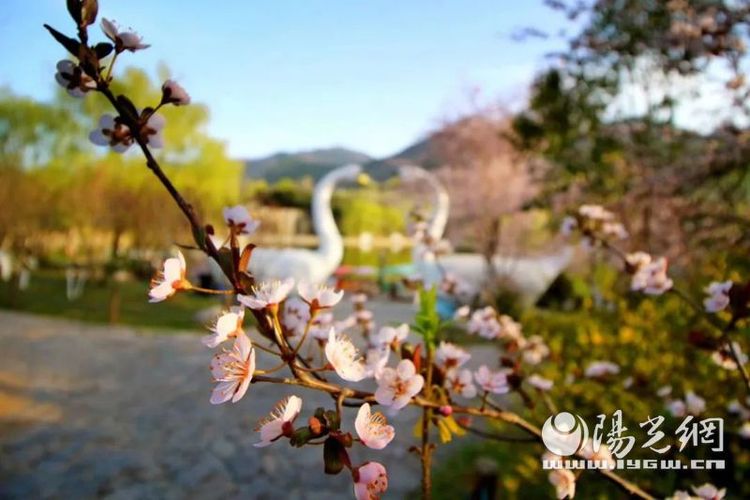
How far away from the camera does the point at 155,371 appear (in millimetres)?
5484

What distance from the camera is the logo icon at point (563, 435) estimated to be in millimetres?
780

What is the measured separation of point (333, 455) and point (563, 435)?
1.37ft

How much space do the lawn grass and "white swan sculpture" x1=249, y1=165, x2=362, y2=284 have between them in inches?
55.7

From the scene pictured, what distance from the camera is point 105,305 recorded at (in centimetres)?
987

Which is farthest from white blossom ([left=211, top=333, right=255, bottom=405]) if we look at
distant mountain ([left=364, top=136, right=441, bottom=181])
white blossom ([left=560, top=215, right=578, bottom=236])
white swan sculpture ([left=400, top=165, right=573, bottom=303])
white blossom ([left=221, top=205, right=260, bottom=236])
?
distant mountain ([left=364, top=136, right=441, bottom=181])

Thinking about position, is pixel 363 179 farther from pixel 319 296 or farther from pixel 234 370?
pixel 234 370

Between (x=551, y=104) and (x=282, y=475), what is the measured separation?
5.56 m

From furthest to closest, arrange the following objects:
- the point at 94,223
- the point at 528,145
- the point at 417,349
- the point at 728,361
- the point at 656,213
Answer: the point at 94,223 < the point at 528,145 < the point at 656,213 < the point at 728,361 < the point at 417,349

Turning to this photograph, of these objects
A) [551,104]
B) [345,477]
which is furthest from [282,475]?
[551,104]

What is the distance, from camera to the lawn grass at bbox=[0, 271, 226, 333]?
8.43 meters

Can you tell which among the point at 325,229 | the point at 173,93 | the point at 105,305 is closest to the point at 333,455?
the point at 173,93

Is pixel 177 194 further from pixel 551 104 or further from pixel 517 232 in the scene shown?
pixel 517 232

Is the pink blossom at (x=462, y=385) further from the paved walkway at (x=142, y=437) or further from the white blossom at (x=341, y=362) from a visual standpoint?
the paved walkway at (x=142, y=437)

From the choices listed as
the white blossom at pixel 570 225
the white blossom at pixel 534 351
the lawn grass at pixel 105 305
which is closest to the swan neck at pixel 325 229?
the lawn grass at pixel 105 305
